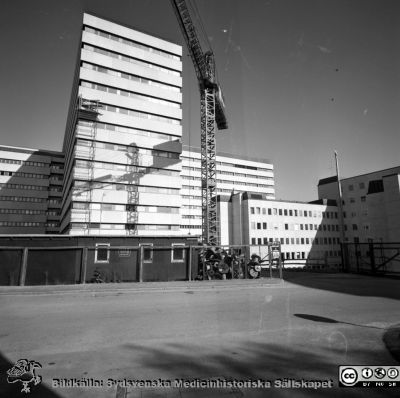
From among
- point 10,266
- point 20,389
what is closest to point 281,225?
point 10,266

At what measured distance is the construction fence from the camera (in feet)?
47.8

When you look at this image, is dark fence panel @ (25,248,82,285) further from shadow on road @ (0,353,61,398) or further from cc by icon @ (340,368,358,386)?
cc by icon @ (340,368,358,386)

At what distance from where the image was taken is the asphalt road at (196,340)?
407 centimetres

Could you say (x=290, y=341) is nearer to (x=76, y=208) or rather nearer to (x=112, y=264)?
(x=112, y=264)

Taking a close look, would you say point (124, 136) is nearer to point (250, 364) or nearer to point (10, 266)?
point (10, 266)

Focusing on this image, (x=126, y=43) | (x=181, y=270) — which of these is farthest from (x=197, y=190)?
(x=181, y=270)

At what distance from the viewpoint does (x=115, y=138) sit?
45.3 meters

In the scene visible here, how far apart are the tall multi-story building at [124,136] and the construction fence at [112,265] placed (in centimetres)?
2552

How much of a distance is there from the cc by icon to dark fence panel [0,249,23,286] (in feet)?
50.7

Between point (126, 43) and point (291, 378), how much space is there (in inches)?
2176

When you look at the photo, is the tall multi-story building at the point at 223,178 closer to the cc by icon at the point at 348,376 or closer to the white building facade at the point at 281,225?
the white building facade at the point at 281,225

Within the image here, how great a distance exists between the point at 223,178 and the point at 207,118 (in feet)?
146

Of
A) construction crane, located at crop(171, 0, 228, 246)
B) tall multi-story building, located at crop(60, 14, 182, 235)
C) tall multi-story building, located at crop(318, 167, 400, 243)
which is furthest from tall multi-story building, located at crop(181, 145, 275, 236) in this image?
construction crane, located at crop(171, 0, 228, 246)

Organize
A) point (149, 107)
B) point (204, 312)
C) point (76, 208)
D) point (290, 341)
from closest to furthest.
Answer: point (290, 341) → point (204, 312) → point (76, 208) → point (149, 107)
